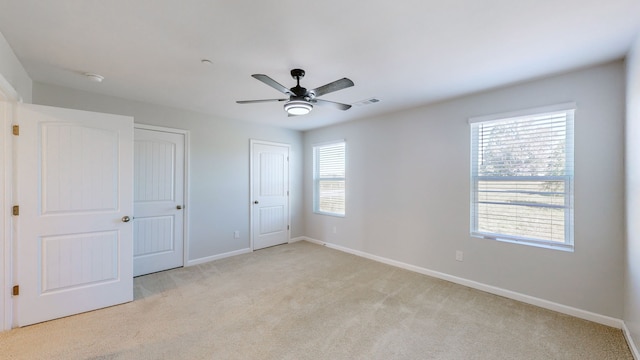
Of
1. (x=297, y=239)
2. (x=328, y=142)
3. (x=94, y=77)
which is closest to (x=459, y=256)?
(x=328, y=142)

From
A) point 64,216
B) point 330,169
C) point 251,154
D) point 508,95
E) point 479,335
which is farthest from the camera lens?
point 330,169

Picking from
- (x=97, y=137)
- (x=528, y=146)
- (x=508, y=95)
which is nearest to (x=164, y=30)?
(x=97, y=137)

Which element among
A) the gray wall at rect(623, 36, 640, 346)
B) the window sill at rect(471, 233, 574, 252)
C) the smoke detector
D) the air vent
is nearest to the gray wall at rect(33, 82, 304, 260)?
the smoke detector

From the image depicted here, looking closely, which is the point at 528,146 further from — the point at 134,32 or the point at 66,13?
the point at 66,13

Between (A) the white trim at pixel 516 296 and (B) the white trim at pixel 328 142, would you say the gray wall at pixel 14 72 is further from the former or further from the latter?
(A) the white trim at pixel 516 296

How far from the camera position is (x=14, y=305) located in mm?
2307

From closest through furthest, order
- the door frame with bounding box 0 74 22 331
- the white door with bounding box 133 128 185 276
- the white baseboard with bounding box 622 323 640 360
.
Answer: the white baseboard with bounding box 622 323 640 360 → the door frame with bounding box 0 74 22 331 → the white door with bounding box 133 128 185 276

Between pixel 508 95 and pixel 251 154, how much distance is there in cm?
395

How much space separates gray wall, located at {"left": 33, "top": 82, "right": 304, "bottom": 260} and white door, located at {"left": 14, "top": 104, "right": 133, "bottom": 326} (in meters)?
0.99

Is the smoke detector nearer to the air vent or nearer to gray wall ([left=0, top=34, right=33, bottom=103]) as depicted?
gray wall ([left=0, top=34, right=33, bottom=103])

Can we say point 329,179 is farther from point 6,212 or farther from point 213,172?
point 6,212

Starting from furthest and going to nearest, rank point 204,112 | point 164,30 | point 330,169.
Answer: point 330,169 → point 204,112 → point 164,30

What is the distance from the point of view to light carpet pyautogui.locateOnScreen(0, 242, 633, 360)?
2016mm

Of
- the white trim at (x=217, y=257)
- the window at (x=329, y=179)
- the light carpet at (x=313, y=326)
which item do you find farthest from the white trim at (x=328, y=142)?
the light carpet at (x=313, y=326)
